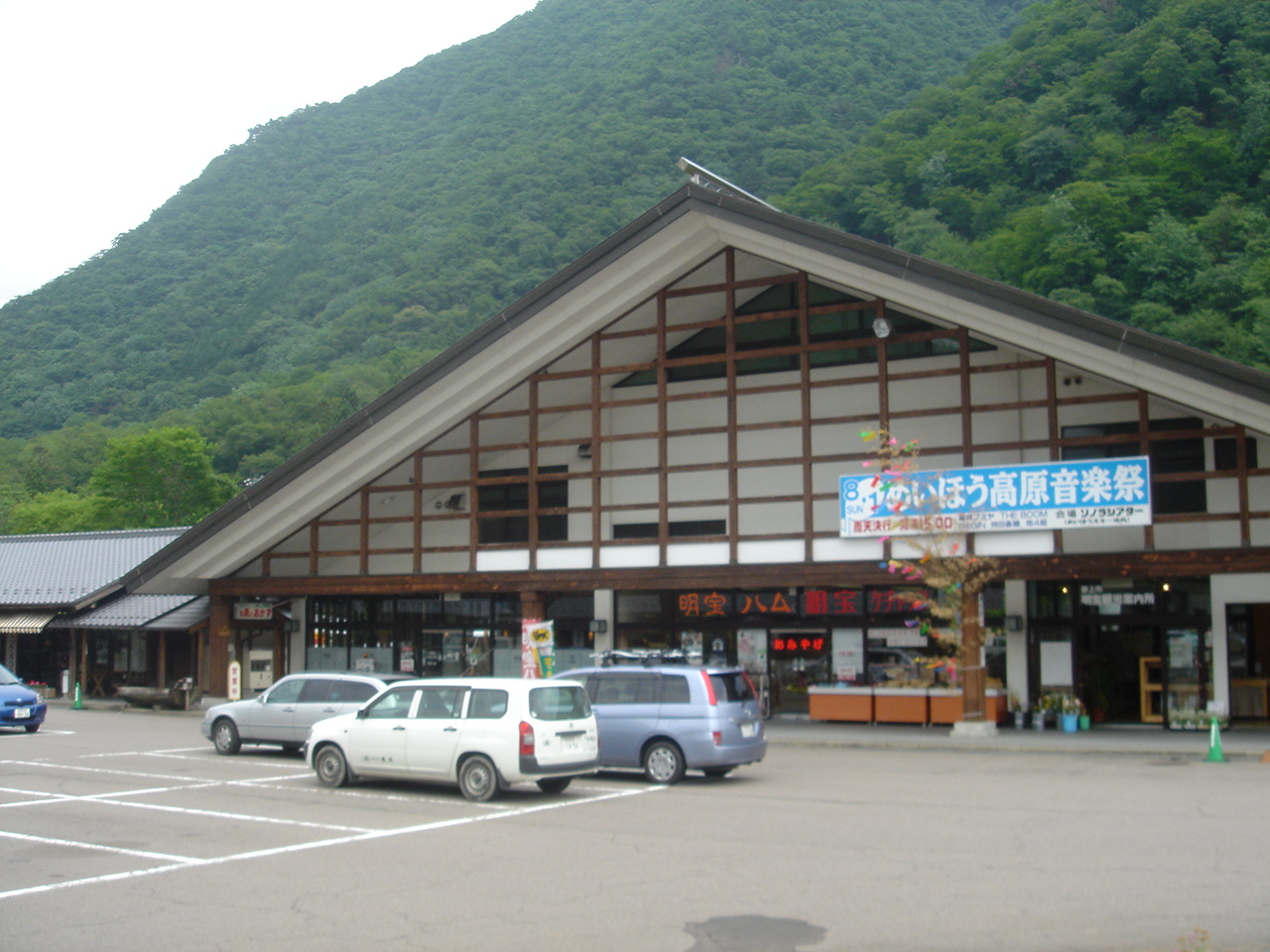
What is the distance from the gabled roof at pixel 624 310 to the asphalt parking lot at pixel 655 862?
708 centimetres

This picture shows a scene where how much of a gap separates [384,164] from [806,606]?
322 ft

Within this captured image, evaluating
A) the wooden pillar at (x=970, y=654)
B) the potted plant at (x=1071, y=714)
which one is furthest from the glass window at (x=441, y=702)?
the potted plant at (x=1071, y=714)

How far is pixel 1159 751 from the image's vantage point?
1938 cm

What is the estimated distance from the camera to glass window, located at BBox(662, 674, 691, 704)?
1598 centimetres

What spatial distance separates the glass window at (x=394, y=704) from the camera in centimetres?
1510

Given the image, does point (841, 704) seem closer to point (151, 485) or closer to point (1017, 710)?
point (1017, 710)

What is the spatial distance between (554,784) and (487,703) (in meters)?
1.57

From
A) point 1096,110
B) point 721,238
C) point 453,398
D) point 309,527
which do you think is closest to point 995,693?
point 721,238

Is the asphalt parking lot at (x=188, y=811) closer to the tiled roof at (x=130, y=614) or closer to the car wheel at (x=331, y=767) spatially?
the car wheel at (x=331, y=767)

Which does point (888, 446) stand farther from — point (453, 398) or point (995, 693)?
point (453, 398)

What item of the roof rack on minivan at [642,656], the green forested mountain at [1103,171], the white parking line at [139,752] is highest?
the green forested mountain at [1103,171]

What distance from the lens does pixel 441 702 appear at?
583 inches

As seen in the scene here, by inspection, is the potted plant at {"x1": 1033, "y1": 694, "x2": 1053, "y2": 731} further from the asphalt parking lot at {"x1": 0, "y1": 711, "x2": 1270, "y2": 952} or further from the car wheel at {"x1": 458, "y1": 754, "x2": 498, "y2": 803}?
the car wheel at {"x1": 458, "y1": 754, "x2": 498, "y2": 803}

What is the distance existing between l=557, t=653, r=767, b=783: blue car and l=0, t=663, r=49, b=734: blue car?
13.8m
